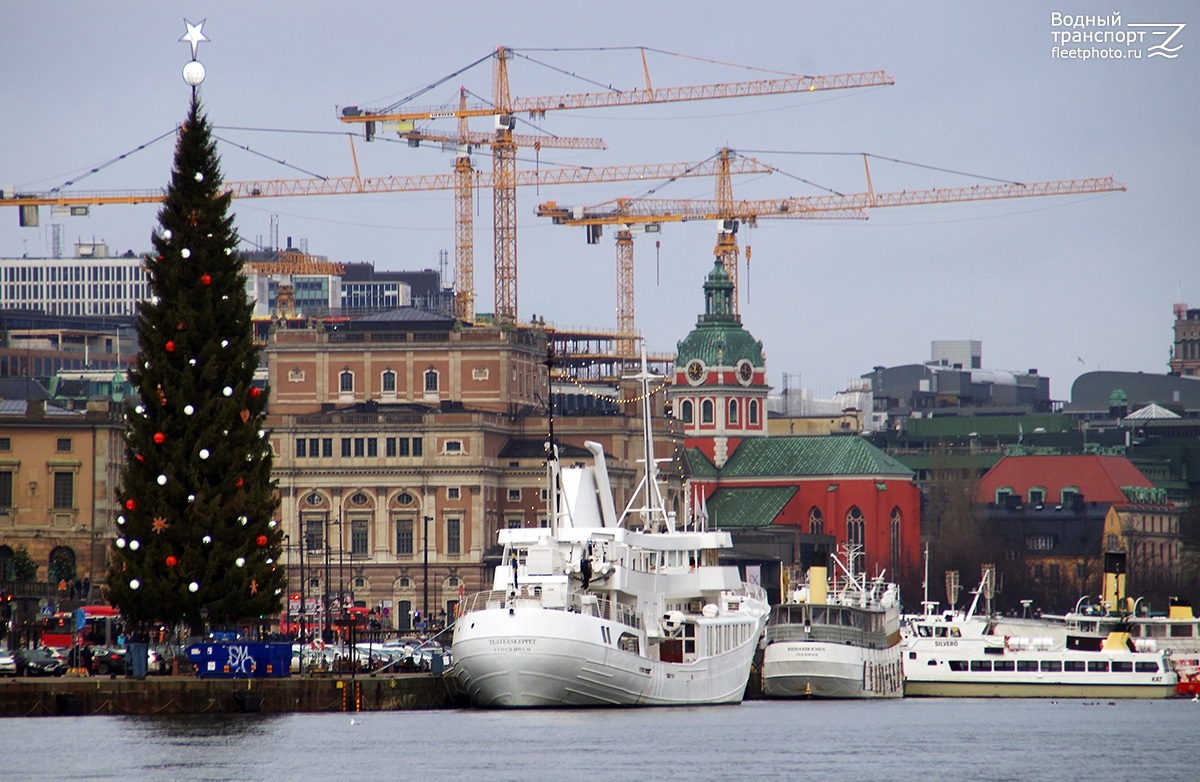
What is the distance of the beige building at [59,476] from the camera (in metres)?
196

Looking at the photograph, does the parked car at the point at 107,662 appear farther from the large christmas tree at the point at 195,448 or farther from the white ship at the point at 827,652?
the white ship at the point at 827,652

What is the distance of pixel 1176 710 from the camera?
13812 centimetres

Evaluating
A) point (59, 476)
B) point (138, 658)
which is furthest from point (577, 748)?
point (59, 476)

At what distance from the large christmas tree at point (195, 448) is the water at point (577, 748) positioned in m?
4.97

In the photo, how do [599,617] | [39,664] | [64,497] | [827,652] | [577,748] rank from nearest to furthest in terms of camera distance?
[577,748] → [599,617] → [39,664] → [827,652] → [64,497]

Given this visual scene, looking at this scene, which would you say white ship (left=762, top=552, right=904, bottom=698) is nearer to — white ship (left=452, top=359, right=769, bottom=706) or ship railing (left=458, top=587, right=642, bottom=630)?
white ship (left=452, top=359, right=769, bottom=706)

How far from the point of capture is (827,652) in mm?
144625

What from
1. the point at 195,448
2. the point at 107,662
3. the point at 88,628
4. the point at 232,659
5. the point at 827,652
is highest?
the point at 195,448

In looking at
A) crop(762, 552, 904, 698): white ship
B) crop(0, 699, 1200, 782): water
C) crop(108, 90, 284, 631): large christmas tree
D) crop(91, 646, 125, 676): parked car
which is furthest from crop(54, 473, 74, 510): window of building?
crop(108, 90, 284, 631): large christmas tree

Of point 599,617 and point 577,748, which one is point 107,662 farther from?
point 577,748

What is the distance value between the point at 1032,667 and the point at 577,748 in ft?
182

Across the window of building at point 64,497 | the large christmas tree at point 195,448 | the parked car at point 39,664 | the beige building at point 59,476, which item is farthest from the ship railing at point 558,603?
the window of building at point 64,497

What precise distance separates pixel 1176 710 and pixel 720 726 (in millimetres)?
33719

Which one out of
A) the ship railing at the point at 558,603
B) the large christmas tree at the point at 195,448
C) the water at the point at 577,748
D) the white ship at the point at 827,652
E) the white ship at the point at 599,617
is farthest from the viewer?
the white ship at the point at 827,652
